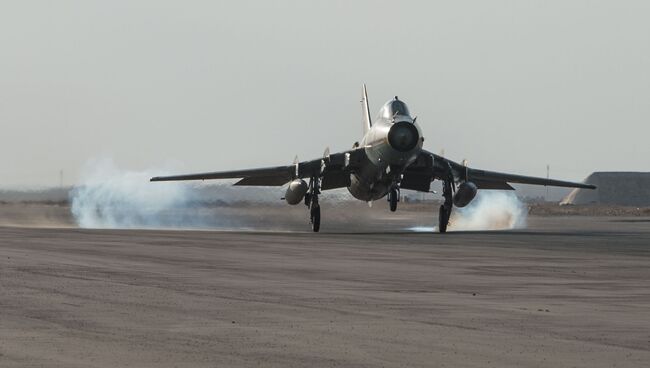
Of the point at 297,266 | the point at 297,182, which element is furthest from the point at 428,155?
the point at 297,266

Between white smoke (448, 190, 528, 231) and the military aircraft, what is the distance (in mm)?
14293

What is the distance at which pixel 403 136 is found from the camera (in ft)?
138

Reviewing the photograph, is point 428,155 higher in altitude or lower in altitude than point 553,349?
higher

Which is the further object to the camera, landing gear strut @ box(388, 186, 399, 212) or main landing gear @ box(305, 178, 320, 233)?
main landing gear @ box(305, 178, 320, 233)

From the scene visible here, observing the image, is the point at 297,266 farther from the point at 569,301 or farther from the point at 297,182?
the point at 297,182

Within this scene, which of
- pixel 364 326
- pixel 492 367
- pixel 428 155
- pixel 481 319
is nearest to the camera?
pixel 492 367

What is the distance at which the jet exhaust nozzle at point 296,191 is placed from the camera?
1810 inches

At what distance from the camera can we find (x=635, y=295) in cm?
1733

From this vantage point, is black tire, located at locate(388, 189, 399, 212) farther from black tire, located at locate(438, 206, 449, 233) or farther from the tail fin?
the tail fin

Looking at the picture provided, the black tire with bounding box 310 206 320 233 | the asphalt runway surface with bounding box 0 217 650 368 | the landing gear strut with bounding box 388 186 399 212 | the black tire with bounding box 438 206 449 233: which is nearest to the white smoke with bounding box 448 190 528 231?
the black tire with bounding box 438 206 449 233

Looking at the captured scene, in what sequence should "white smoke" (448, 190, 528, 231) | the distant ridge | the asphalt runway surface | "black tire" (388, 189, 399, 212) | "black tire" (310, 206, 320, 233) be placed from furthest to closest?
the distant ridge < "white smoke" (448, 190, 528, 231) < "black tire" (310, 206, 320, 233) < "black tire" (388, 189, 399, 212) < the asphalt runway surface

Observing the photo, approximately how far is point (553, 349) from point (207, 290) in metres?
Result: 7.56

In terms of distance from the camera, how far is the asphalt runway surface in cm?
1059

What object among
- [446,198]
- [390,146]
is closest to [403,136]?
[390,146]
